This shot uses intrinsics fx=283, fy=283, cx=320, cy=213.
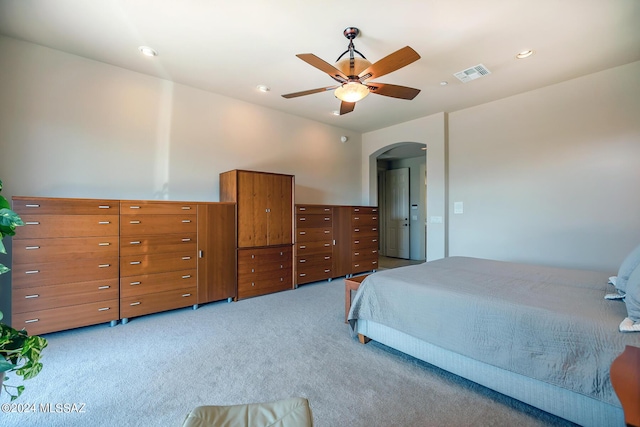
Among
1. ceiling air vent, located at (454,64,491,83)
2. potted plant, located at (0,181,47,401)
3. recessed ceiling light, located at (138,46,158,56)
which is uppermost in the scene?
recessed ceiling light, located at (138,46,158,56)

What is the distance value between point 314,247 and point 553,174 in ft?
11.6

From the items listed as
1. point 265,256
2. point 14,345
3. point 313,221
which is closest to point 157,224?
point 265,256

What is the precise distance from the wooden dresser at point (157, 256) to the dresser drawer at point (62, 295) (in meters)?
0.14

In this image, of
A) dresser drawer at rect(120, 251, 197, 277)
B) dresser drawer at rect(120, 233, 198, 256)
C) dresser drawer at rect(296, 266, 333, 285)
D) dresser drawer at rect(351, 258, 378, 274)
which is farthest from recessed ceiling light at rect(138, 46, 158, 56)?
dresser drawer at rect(351, 258, 378, 274)

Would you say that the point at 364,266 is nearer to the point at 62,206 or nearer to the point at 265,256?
the point at 265,256

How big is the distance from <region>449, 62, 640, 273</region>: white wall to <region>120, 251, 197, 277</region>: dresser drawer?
405 cm

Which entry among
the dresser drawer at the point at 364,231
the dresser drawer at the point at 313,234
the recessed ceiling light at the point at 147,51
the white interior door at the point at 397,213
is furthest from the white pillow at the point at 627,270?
the white interior door at the point at 397,213

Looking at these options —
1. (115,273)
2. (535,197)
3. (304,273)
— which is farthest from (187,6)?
(535,197)

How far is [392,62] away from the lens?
92.1 inches

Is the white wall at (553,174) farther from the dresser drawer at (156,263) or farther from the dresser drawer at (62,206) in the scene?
the dresser drawer at (62,206)

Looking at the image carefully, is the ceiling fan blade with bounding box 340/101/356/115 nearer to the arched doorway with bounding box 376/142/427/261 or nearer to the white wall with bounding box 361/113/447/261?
the white wall with bounding box 361/113/447/261

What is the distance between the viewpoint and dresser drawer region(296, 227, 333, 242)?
14.9ft

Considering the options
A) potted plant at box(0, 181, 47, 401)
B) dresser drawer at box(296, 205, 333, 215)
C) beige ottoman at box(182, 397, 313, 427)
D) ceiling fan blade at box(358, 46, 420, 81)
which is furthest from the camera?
dresser drawer at box(296, 205, 333, 215)

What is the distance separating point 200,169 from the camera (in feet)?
13.2
